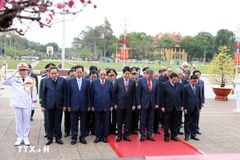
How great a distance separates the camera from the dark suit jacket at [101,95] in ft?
18.2

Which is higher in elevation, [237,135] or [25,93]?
[25,93]

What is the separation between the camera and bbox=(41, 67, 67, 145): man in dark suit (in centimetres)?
528

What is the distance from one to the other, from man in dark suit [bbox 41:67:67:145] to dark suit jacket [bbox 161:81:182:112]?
6.72 feet

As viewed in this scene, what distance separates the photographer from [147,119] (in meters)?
5.87

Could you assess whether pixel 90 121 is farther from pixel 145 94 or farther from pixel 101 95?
pixel 145 94

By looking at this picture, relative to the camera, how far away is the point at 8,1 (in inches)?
71.1

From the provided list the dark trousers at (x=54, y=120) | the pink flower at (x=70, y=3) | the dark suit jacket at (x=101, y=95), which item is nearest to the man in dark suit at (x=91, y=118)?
the dark suit jacket at (x=101, y=95)

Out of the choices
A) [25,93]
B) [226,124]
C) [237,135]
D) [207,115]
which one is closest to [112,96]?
[25,93]

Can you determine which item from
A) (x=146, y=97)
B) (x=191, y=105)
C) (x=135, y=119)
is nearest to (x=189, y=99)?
(x=191, y=105)

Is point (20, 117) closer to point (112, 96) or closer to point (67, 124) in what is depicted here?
point (67, 124)

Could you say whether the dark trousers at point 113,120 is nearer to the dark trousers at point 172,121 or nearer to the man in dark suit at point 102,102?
the man in dark suit at point 102,102

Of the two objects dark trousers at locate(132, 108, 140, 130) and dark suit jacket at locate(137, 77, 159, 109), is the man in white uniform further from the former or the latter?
dark trousers at locate(132, 108, 140, 130)

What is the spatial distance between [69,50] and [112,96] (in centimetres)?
10306

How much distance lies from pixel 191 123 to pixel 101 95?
6.92 feet
